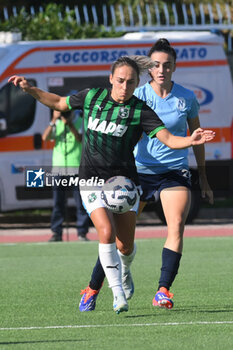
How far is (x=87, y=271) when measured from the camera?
40.5 ft

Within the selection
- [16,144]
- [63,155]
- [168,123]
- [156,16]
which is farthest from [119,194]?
[156,16]

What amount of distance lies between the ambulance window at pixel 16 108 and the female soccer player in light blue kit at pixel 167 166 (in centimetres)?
933

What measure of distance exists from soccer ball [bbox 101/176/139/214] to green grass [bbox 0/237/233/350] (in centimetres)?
85

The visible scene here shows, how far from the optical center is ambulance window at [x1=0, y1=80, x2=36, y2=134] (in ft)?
59.9

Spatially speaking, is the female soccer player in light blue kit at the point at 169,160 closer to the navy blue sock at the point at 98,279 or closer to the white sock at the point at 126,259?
the white sock at the point at 126,259

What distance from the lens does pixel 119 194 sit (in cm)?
813

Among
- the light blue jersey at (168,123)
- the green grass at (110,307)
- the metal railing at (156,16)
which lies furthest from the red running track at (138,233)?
the light blue jersey at (168,123)

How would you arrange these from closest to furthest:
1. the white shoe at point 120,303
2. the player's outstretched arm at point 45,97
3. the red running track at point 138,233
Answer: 1. the white shoe at point 120,303
2. the player's outstretched arm at point 45,97
3. the red running track at point 138,233

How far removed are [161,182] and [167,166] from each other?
0.14 meters

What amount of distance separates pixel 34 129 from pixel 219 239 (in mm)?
3899

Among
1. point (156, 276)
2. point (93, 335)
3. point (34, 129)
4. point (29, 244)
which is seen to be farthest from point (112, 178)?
point (34, 129)

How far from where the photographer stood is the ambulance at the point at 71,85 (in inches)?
717

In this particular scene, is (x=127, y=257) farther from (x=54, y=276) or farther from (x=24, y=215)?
(x=24, y=215)

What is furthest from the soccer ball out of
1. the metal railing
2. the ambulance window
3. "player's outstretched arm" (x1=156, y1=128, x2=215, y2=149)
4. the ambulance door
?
the metal railing
